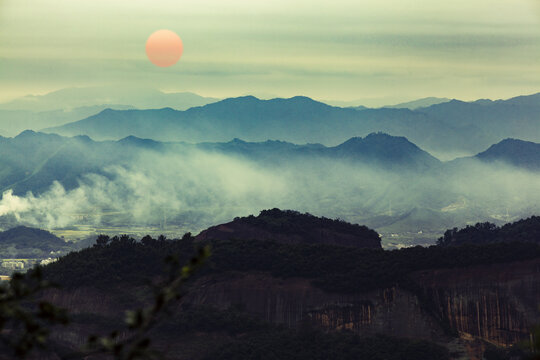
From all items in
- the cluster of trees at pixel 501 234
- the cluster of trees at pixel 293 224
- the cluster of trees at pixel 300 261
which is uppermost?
the cluster of trees at pixel 293 224

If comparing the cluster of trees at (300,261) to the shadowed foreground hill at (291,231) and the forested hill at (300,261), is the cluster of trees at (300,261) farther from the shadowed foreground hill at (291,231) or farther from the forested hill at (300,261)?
the shadowed foreground hill at (291,231)

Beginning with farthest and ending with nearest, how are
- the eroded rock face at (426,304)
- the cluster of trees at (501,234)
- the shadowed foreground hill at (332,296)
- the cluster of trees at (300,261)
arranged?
the cluster of trees at (501,234)
the cluster of trees at (300,261)
the eroded rock face at (426,304)
the shadowed foreground hill at (332,296)

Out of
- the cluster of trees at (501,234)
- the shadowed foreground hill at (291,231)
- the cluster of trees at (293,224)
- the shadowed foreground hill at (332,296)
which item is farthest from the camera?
the cluster of trees at (293,224)

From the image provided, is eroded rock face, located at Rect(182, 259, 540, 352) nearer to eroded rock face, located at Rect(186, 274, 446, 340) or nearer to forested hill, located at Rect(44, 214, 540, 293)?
eroded rock face, located at Rect(186, 274, 446, 340)

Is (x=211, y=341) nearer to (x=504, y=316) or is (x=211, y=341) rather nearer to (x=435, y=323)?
(x=435, y=323)

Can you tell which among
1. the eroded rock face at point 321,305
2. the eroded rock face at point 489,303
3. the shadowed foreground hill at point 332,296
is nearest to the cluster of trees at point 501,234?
the shadowed foreground hill at point 332,296

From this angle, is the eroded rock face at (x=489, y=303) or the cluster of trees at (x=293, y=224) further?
the cluster of trees at (x=293, y=224)
